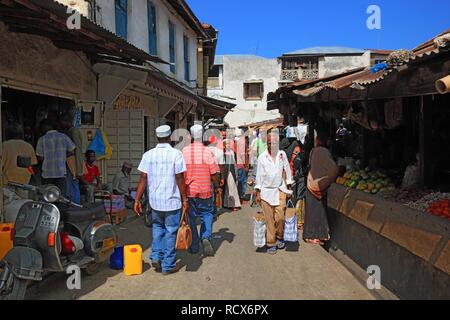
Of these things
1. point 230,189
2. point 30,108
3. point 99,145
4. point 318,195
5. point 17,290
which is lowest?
point 17,290

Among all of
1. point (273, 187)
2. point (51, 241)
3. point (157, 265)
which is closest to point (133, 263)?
point (157, 265)

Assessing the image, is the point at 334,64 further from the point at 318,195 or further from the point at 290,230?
the point at 290,230

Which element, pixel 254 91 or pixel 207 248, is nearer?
pixel 207 248

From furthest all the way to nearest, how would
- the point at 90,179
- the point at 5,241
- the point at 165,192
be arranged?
the point at 90,179 → the point at 165,192 → the point at 5,241

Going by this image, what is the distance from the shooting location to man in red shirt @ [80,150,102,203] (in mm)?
7297

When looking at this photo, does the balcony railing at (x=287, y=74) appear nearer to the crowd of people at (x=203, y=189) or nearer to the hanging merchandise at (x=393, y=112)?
the crowd of people at (x=203, y=189)

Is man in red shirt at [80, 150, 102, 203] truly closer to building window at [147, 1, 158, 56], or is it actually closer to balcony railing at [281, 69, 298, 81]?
building window at [147, 1, 158, 56]

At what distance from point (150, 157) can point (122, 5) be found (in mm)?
6712

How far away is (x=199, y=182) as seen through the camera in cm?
603

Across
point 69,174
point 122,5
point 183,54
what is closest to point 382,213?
point 69,174

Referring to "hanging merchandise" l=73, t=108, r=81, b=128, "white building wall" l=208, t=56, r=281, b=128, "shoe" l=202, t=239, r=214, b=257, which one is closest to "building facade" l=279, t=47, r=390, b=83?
"white building wall" l=208, t=56, r=281, b=128

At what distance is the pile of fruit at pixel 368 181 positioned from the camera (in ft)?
19.3

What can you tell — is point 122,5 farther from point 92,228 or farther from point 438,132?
point 438,132

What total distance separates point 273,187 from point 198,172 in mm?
1116
